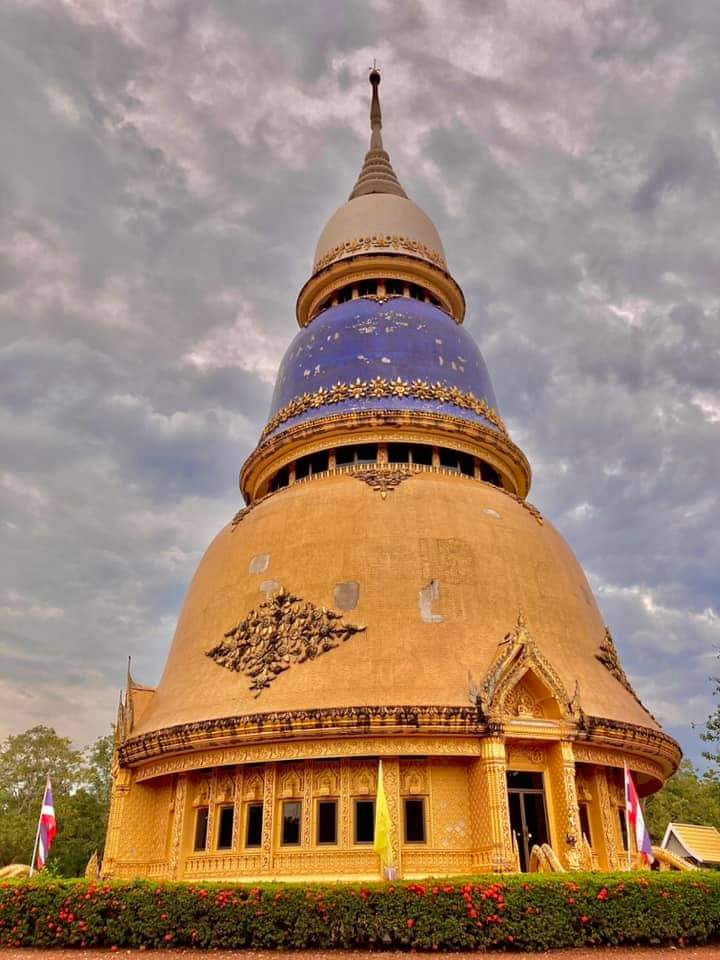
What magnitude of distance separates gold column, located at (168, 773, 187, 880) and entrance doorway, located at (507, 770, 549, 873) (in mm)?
8887

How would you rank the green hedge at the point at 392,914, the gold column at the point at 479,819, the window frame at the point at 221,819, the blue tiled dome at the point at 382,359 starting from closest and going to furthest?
1. the green hedge at the point at 392,914
2. the gold column at the point at 479,819
3. the window frame at the point at 221,819
4. the blue tiled dome at the point at 382,359

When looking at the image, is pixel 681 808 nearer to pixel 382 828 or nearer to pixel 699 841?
pixel 699 841

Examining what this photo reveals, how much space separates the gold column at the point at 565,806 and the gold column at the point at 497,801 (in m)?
1.63

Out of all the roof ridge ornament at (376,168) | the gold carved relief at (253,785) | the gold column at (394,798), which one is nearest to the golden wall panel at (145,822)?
the gold carved relief at (253,785)

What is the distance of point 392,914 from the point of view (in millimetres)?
14031

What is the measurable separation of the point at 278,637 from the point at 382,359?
12.3 m

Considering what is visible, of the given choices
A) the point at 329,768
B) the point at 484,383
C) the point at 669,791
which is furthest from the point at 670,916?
the point at 669,791

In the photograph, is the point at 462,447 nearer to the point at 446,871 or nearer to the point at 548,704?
the point at 548,704

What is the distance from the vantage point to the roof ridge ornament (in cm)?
4062

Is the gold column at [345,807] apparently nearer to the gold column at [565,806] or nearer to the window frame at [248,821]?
the window frame at [248,821]

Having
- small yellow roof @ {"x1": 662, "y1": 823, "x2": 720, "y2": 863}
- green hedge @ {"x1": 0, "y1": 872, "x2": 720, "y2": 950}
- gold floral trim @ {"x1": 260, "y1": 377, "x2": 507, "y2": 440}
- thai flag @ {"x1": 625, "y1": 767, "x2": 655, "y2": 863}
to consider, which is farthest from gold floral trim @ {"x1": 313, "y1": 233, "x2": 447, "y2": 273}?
green hedge @ {"x1": 0, "y1": 872, "x2": 720, "y2": 950}

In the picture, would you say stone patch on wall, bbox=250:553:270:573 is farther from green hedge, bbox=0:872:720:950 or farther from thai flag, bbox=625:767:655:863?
thai flag, bbox=625:767:655:863

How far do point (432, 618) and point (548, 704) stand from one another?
12.4 feet

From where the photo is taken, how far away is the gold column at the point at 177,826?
71.0 ft
